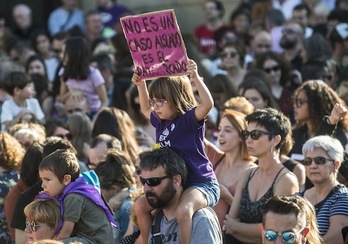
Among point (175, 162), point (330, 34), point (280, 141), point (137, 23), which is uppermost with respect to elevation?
point (137, 23)

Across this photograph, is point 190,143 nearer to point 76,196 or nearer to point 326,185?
point 76,196

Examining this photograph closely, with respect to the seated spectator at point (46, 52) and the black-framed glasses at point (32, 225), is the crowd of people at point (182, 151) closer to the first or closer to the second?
the black-framed glasses at point (32, 225)

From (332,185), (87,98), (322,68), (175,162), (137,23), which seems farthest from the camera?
(87,98)

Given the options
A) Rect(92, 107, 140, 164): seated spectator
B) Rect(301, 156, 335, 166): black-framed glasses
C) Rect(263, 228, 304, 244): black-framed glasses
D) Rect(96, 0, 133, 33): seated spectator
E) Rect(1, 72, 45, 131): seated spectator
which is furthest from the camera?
Rect(96, 0, 133, 33): seated spectator

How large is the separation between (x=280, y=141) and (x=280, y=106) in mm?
3457

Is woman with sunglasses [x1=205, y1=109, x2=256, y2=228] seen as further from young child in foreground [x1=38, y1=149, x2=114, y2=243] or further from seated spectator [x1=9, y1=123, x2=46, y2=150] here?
seated spectator [x1=9, y1=123, x2=46, y2=150]

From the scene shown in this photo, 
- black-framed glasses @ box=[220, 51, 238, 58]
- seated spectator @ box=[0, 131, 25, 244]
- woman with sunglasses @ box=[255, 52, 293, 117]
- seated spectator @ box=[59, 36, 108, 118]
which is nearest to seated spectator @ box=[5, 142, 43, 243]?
seated spectator @ box=[0, 131, 25, 244]

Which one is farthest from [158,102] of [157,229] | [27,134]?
[27,134]

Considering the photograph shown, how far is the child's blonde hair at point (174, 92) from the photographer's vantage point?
7.30 meters

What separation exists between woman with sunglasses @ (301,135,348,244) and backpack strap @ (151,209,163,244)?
147cm

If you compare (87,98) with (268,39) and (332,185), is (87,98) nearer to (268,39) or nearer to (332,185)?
(268,39)

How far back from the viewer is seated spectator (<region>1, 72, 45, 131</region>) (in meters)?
12.1

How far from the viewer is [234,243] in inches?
341

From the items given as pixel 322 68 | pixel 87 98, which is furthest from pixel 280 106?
pixel 87 98
